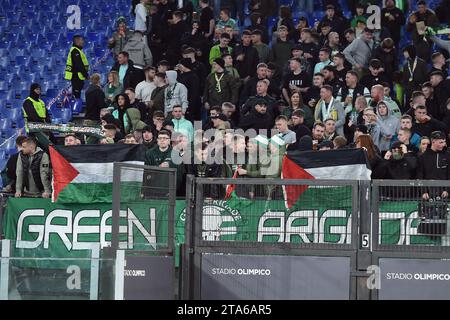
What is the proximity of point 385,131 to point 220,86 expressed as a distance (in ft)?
11.8

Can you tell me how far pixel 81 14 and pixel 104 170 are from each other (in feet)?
43.6

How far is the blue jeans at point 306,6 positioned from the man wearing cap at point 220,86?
537 cm

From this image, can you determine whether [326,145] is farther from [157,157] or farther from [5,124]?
[5,124]

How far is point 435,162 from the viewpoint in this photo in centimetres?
1451

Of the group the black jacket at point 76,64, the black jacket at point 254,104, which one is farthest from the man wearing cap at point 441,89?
the black jacket at point 76,64

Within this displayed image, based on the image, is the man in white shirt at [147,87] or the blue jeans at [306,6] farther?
the blue jeans at [306,6]

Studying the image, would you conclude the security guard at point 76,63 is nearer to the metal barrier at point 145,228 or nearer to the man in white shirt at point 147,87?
the man in white shirt at point 147,87

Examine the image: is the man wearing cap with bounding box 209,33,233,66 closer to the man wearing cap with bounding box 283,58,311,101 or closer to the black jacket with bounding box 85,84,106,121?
the man wearing cap with bounding box 283,58,311,101

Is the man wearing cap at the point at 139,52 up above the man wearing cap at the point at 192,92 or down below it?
above

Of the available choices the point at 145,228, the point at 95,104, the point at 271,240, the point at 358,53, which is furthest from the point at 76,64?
the point at 271,240

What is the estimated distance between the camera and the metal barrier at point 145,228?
1157cm

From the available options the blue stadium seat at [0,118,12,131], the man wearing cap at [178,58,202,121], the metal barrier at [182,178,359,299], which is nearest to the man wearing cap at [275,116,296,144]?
the man wearing cap at [178,58,202,121]

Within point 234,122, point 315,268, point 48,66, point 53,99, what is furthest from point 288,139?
point 48,66

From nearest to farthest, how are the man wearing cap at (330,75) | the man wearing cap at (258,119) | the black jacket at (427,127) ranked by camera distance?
the black jacket at (427,127) → the man wearing cap at (258,119) → the man wearing cap at (330,75)
